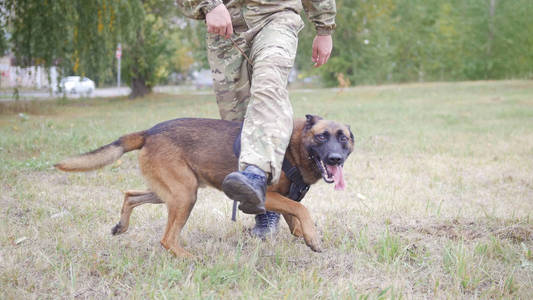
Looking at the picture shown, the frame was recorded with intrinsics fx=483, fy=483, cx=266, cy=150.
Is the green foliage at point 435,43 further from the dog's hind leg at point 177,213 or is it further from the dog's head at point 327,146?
the dog's hind leg at point 177,213

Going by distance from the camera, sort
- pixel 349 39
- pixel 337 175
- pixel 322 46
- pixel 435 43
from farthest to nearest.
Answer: pixel 435 43
pixel 349 39
pixel 322 46
pixel 337 175

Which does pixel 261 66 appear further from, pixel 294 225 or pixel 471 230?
pixel 471 230

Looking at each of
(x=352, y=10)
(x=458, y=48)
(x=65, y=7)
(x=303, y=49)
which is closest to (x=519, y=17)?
(x=458, y=48)

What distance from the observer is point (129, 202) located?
148 inches

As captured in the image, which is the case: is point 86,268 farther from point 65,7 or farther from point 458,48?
point 458,48

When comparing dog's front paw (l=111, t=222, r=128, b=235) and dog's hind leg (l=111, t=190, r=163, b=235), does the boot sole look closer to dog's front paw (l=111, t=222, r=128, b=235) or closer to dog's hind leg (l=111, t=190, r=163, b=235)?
dog's hind leg (l=111, t=190, r=163, b=235)

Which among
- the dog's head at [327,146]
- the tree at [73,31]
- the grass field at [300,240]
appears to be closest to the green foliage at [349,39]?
the tree at [73,31]

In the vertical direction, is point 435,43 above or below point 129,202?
above

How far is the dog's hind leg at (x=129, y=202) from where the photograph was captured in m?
3.75

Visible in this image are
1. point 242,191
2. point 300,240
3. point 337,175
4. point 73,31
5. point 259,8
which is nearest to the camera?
point 242,191

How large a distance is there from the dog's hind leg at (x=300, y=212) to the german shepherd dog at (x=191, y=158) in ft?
0.47

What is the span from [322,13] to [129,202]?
209 cm

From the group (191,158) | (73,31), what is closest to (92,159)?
(191,158)

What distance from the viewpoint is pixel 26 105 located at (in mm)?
14727
